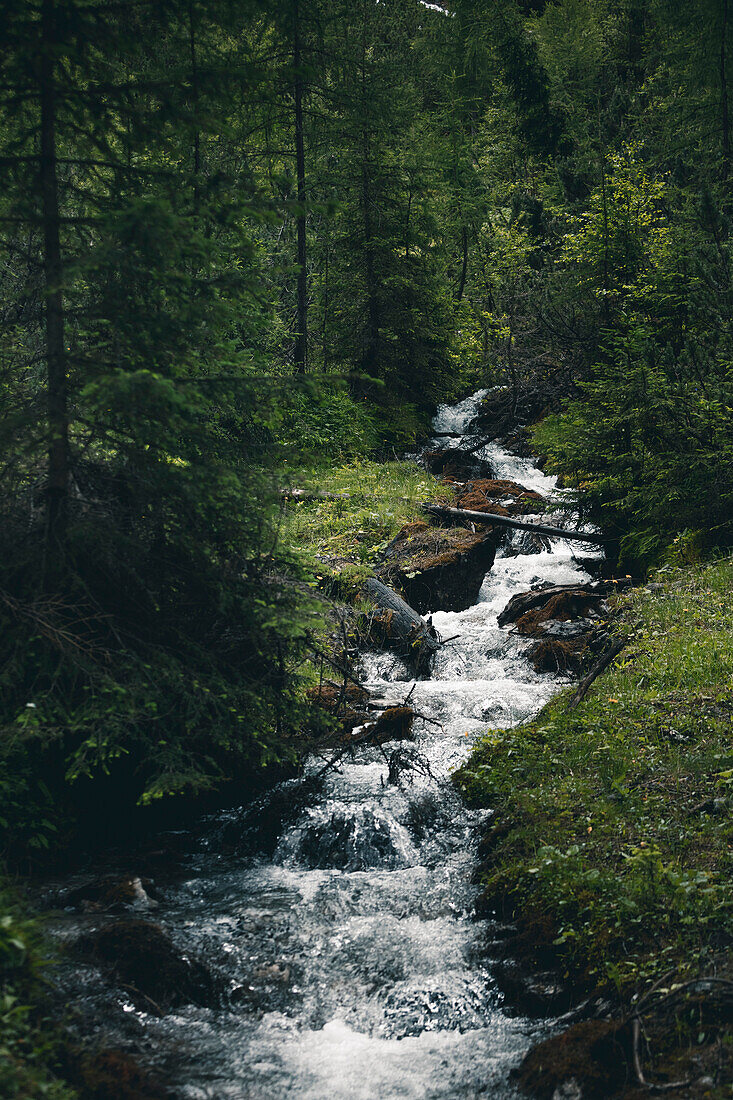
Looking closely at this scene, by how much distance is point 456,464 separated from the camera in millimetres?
20297

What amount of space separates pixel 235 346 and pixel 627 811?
21.9 ft

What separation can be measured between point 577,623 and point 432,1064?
24.5 feet

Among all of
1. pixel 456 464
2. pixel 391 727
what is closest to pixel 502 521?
pixel 456 464

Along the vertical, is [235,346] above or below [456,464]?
above

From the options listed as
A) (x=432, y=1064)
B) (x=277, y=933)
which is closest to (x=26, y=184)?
(x=277, y=933)

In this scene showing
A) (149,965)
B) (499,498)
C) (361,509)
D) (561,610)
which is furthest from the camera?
(499,498)

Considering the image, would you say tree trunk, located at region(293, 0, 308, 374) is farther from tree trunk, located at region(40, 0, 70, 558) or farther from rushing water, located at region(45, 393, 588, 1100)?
rushing water, located at region(45, 393, 588, 1100)

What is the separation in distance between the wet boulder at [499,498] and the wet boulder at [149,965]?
38.3ft

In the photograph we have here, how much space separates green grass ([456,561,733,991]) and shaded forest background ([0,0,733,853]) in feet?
7.43

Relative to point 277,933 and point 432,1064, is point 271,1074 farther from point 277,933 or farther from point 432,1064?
point 277,933

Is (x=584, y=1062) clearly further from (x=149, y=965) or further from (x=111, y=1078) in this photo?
(x=149, y=965)

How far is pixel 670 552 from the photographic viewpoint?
41.3 ft

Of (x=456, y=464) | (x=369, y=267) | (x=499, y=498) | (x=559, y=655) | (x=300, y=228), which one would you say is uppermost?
(x=300, y=228)

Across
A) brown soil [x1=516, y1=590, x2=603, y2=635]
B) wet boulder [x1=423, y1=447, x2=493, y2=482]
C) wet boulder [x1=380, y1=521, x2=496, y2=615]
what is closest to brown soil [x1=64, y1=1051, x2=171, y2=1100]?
brown soil [x1=516, y1=590, x2=603, y2=635]
